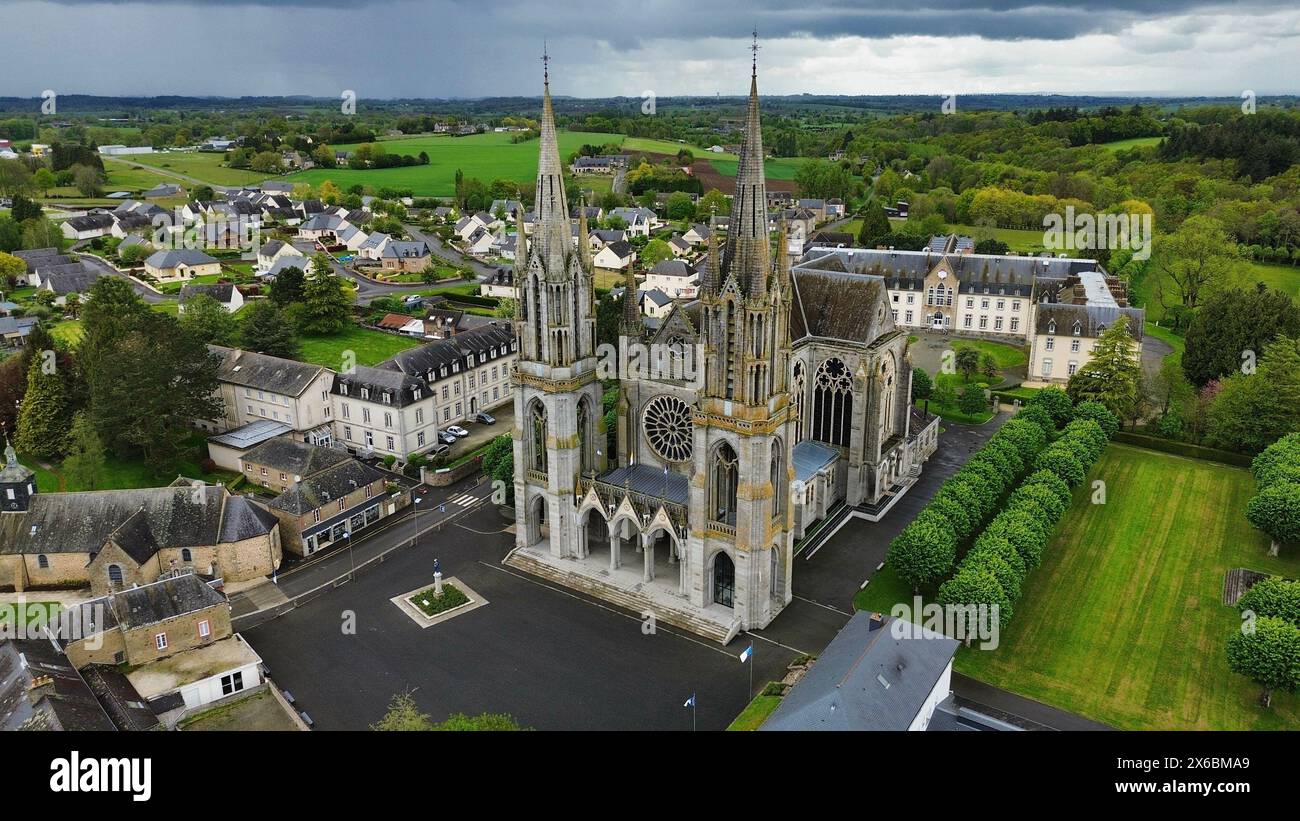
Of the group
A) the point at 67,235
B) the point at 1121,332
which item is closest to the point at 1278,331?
the point at 1121,332

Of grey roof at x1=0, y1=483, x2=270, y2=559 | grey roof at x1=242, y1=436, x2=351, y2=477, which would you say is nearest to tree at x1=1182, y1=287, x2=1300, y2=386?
grey roof at x1=242, y1=436, x2=351, y2=477

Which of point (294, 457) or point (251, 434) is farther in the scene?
point (251, 434)

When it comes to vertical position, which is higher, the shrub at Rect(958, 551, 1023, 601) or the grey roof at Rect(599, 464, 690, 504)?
the grey roof at Rect(599, 464, 690, 504)

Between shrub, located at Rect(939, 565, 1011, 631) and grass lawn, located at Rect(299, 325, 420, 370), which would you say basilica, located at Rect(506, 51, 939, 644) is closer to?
shrub, located at Rect(939, 565, 1011, 631)

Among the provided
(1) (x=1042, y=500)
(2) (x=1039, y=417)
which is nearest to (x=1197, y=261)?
(2) (x=1039, y=417)

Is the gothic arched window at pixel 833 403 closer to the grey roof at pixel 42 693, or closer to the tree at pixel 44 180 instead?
the grey roof at pixel 42 693

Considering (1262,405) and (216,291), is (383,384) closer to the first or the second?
(216,291)
